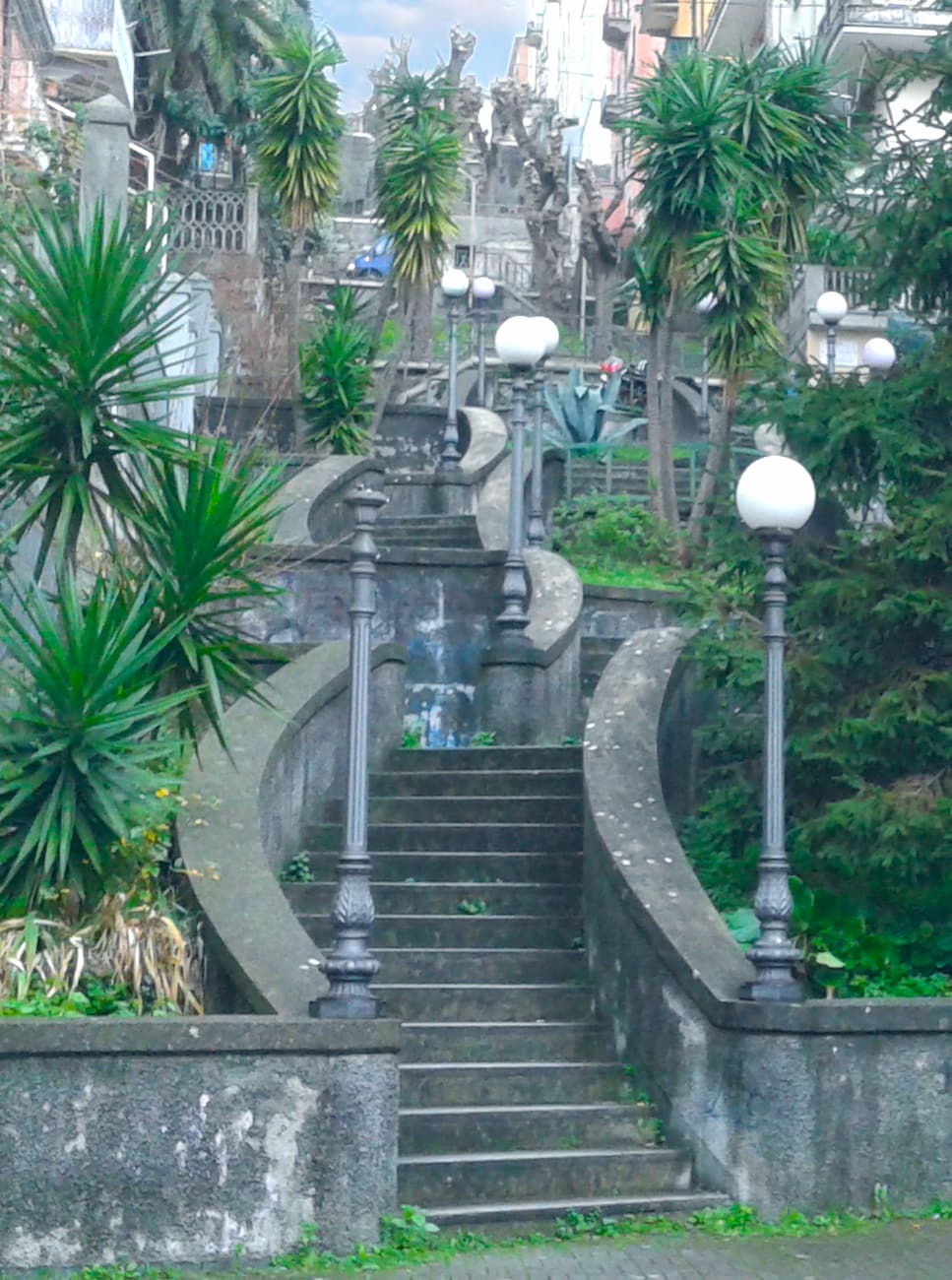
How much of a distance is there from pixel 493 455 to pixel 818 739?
1143 cm

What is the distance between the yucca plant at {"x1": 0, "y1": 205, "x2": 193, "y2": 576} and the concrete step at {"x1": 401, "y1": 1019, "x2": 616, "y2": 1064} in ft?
10.3

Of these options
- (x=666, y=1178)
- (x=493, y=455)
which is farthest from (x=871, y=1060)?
(x=493, y=455)

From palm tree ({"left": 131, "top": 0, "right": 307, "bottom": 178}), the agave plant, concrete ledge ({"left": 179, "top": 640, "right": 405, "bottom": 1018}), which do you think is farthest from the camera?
palm tree ({"left": 131, "top": 0, "right": 307, "bottom": 178})

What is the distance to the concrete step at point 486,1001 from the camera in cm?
1048

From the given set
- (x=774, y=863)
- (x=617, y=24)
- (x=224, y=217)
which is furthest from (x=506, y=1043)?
(x=617, y=24)

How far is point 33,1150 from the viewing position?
8227 millimetres

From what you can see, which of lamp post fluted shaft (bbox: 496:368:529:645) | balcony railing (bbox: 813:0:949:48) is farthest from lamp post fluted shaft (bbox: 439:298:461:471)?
balcony railing (bbox: 813:0:949:48)

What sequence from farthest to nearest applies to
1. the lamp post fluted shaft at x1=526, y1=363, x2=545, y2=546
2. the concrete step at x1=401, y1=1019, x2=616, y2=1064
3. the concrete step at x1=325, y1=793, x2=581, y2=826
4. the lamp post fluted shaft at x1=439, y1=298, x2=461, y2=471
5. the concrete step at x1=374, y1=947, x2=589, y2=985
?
the lamp post fluted shaft at x1=439, y1=298, x2=461, y2=471 < the lamp post fluted shaft at x1=526, y1=363, x2=545, y2=546 < the concrete step at x1=325, y1=793, x2=581, y2=826 < the concrete step at x1=374, y1=947, x2=589, y2=985 < the concrete step at x1=401, y1=1019, x2=616, y2=1064

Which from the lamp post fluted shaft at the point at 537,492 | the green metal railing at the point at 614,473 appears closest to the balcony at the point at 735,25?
the green metal railing at the point at 614,473

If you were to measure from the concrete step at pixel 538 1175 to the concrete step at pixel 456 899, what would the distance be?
6.94 feet

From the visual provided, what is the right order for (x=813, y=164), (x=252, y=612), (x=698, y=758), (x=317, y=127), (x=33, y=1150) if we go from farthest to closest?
(x=317, y=127), (x=813, y=164), (x=252, y=612), (x=698, y=758), (x=33, y=1150)

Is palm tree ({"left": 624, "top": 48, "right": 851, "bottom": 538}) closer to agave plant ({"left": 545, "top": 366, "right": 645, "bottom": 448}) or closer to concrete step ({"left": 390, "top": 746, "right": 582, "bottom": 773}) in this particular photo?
agave plant ({"left": 545, "top": 366, "right": 645, "bottom": 448})

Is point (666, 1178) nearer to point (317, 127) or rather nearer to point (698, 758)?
point (698, 758)

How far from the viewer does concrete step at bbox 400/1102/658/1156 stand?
9.44 m
